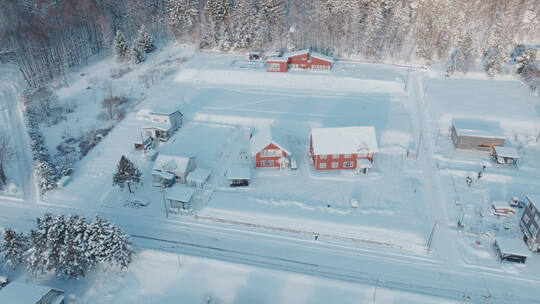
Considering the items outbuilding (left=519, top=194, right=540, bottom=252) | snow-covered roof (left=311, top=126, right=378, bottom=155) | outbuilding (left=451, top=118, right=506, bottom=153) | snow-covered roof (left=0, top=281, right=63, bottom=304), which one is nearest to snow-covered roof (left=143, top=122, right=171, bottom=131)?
snow-covered roof (left=311, top=126, right=378, bottom=155)

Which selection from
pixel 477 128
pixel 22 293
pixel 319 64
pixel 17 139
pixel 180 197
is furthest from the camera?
pixel 319 64

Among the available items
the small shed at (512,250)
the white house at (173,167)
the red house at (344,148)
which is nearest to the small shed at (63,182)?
the white house at (173,167)

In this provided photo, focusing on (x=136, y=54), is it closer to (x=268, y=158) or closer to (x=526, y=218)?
(x=268, y=158)

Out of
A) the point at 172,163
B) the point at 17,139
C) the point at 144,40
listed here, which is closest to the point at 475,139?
the point at 172,163

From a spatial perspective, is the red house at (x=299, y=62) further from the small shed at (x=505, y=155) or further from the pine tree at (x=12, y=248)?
the pine tree at (x=12, y=248)

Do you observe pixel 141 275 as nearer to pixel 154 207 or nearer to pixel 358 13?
pixel 154 207
